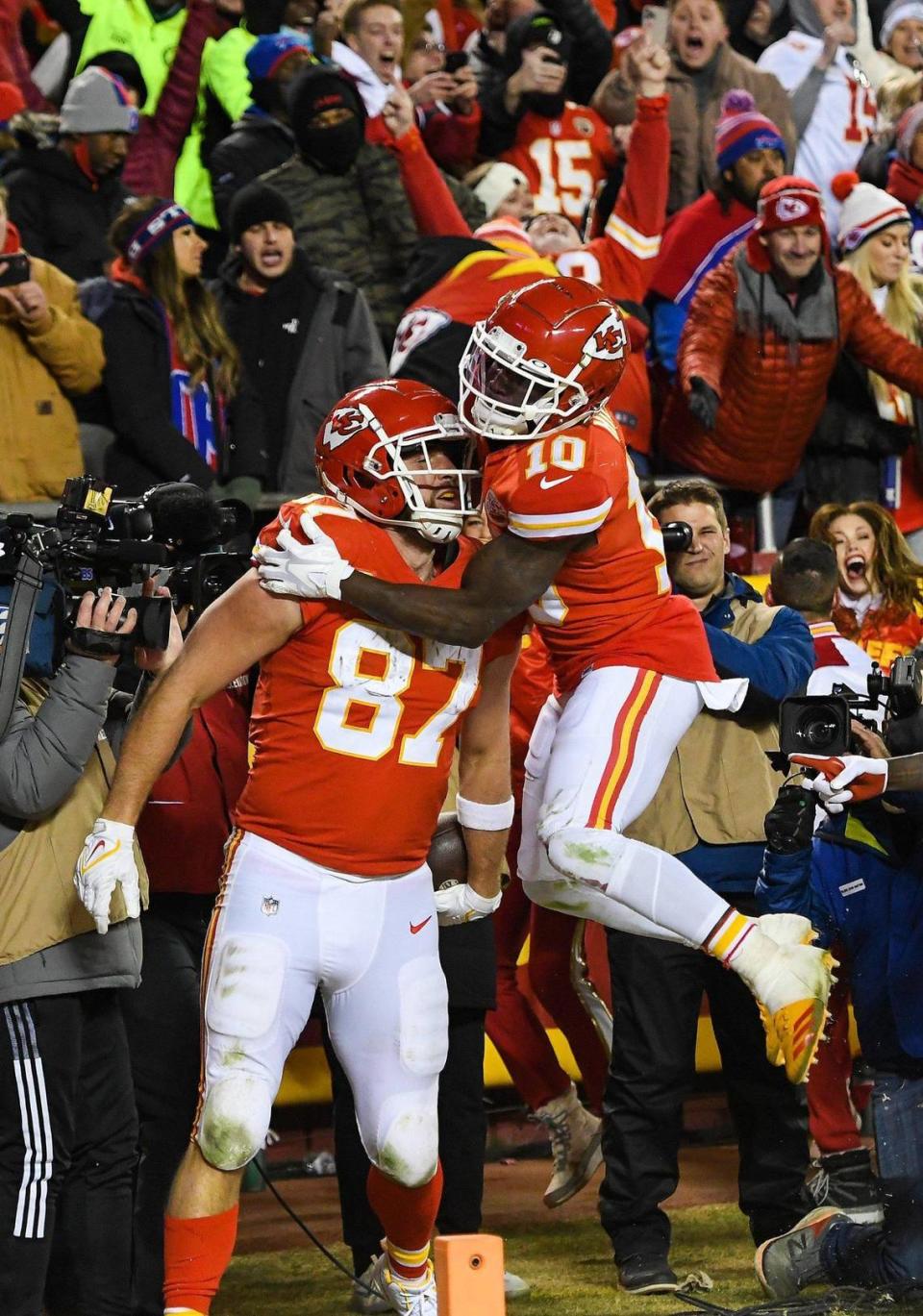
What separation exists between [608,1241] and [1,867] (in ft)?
7.84

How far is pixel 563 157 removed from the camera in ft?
31.3

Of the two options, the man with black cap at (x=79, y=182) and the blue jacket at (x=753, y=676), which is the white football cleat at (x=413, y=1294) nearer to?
the blue jacket at (x=753, y=676)

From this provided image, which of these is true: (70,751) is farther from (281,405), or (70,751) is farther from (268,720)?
(281,405)

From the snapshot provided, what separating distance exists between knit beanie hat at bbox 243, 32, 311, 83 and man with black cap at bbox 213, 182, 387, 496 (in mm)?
1436

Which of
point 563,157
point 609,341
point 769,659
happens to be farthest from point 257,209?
point 609,341

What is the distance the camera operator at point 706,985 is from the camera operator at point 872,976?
27cm

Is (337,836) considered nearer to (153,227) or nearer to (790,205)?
(153,227)

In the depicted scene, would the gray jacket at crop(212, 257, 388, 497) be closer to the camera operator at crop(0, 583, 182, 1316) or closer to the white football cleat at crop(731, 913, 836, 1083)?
the camera operator at crop(0, 583, 182, 1316)

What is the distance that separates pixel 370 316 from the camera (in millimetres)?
7625

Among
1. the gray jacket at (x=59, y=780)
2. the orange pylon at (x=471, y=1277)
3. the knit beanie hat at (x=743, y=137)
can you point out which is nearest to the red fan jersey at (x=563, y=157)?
the knit beanie hat at (x=743, y=137)

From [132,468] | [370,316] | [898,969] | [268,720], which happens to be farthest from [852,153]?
[268,720]

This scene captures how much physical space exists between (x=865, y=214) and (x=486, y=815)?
4.87m

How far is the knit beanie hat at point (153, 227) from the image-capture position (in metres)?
7.01

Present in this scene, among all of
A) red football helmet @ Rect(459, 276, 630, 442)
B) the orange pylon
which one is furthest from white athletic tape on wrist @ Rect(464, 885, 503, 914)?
the orange pylon
